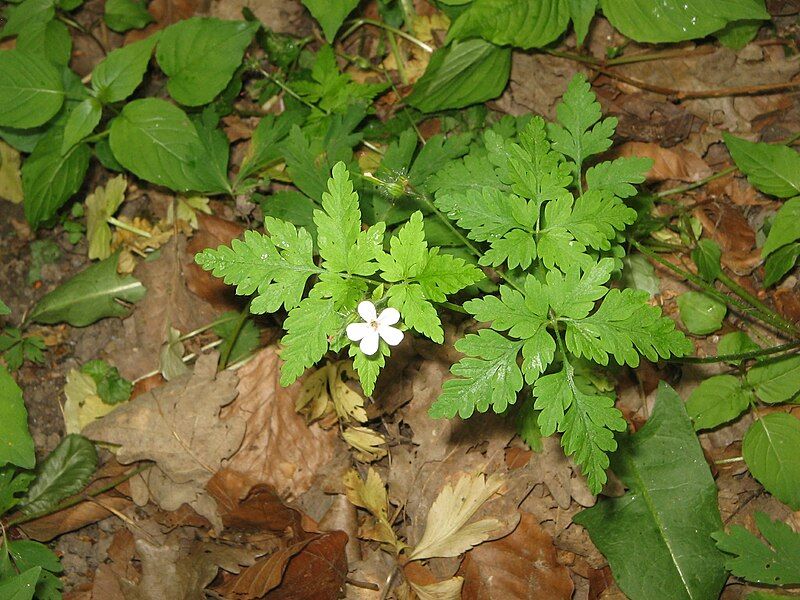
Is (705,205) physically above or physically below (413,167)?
below

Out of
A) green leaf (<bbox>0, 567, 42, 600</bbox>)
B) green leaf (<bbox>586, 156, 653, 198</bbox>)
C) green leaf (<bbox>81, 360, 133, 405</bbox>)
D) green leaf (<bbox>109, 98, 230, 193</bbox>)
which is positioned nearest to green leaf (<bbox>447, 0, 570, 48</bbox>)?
green leaf (<bbox>586, 156, 653, 198</bbox>)

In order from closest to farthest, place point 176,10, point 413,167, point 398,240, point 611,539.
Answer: point 398,240 < point 611,539 < point 413,167 < point 176,10

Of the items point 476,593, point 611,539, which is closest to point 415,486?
point 476,593

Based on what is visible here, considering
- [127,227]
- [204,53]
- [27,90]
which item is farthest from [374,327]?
[27,90]

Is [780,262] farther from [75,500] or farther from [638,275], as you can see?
[75,500]

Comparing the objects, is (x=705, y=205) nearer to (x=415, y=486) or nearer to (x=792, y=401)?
(x=792, y=401)

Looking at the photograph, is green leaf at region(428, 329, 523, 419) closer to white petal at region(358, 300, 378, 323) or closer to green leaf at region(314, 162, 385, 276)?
white petal at region(358, 300, 378, 323)
